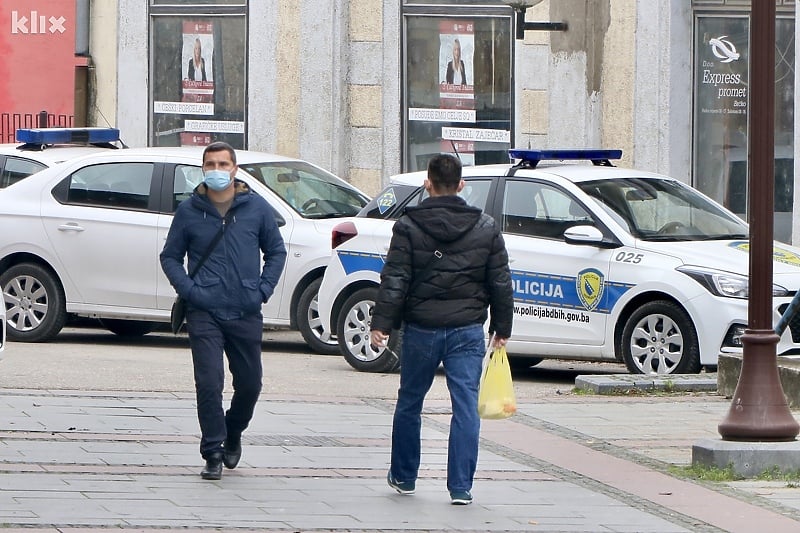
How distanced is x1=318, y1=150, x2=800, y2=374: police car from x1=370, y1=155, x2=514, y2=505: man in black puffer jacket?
442 centimetres

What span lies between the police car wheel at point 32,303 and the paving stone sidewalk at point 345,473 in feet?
12.0

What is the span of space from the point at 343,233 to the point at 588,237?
214 centimetres

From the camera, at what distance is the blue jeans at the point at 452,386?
7.95 m

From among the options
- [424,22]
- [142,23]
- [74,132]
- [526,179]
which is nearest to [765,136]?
[526,179]

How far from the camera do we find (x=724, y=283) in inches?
476

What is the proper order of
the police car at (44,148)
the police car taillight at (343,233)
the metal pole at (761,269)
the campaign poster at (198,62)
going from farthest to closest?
the campaign poster at (198,62)
the police car at (44,148)
the police car taillight at (343,233)
the metal pole at (761,269)

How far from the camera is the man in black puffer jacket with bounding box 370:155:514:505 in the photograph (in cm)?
793

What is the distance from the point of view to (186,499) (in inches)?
309

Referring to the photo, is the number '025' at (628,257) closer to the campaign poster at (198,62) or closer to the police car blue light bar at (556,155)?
the police car blue light bar at (556,155)

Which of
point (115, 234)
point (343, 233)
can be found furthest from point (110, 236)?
point (343, 233)

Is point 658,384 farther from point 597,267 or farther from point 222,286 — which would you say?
point 222,286

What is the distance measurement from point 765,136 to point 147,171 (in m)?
7.36

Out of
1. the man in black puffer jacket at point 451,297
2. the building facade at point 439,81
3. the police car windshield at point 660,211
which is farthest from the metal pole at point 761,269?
the building facade at point 439,81

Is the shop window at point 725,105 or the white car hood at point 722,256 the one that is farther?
the shop window at point 725,105
